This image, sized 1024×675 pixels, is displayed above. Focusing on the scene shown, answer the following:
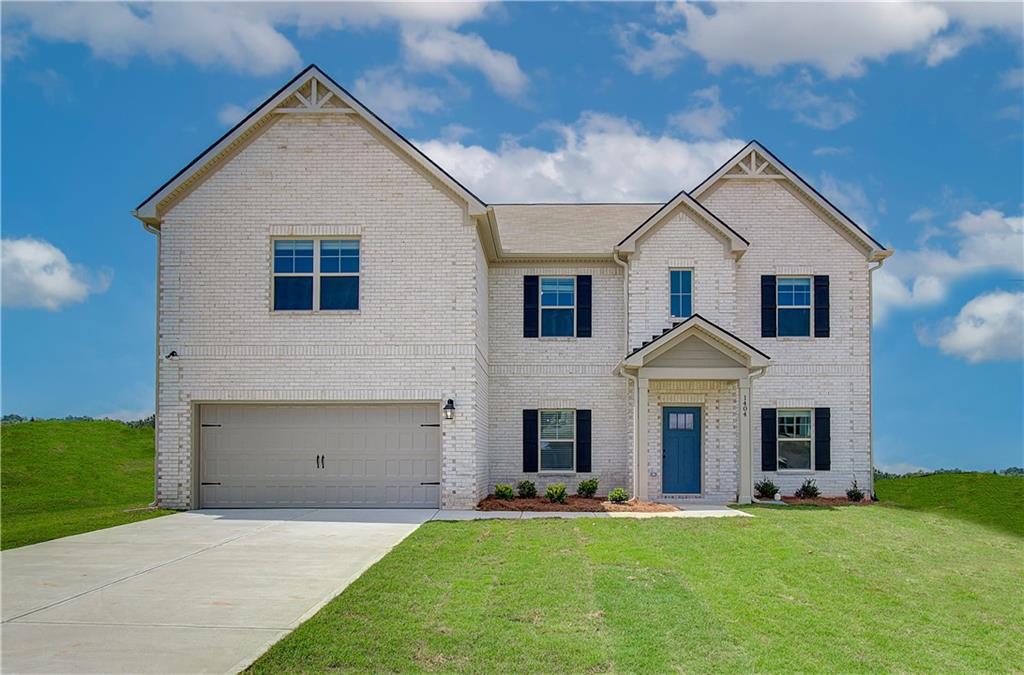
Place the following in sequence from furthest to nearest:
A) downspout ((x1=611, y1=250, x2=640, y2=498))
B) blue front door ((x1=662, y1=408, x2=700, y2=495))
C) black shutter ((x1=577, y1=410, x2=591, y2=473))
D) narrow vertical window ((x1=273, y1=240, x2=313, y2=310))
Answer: black shutter ((x1=577, y1=410, x2=591, y2=473)) → blue front door ((x1=662, y1=408, x2=700, y2=495)) → downspout ((x1=611, y1=250, x2=640, y2=498)) → narrow vertical window ((x1=273, y1=240, x2=313, y2=310))

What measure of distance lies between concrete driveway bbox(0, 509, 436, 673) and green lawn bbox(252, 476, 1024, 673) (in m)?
0.49

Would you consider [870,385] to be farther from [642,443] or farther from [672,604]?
[672,604]

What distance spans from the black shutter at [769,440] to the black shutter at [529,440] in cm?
560

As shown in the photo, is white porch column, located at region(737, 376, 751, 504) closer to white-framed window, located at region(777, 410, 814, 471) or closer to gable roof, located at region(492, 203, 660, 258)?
white-framed window, located at region(777, 410, 814, 471)

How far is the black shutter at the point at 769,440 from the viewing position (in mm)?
21844

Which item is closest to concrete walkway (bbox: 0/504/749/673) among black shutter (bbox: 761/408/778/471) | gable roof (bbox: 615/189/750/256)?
gable roof (bbox: 615/189/750/256)

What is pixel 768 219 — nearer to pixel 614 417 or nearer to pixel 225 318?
pixel 614 417

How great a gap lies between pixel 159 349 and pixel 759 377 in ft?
46.1

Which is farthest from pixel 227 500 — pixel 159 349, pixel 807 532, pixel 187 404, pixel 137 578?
pixel 807 532

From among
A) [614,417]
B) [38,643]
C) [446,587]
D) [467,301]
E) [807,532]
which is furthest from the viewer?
[614,417]

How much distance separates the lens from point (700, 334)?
63.5 ft

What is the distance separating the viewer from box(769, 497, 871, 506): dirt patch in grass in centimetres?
2053

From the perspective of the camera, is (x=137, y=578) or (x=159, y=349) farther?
(x=159, y=349)

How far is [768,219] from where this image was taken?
891 inches
